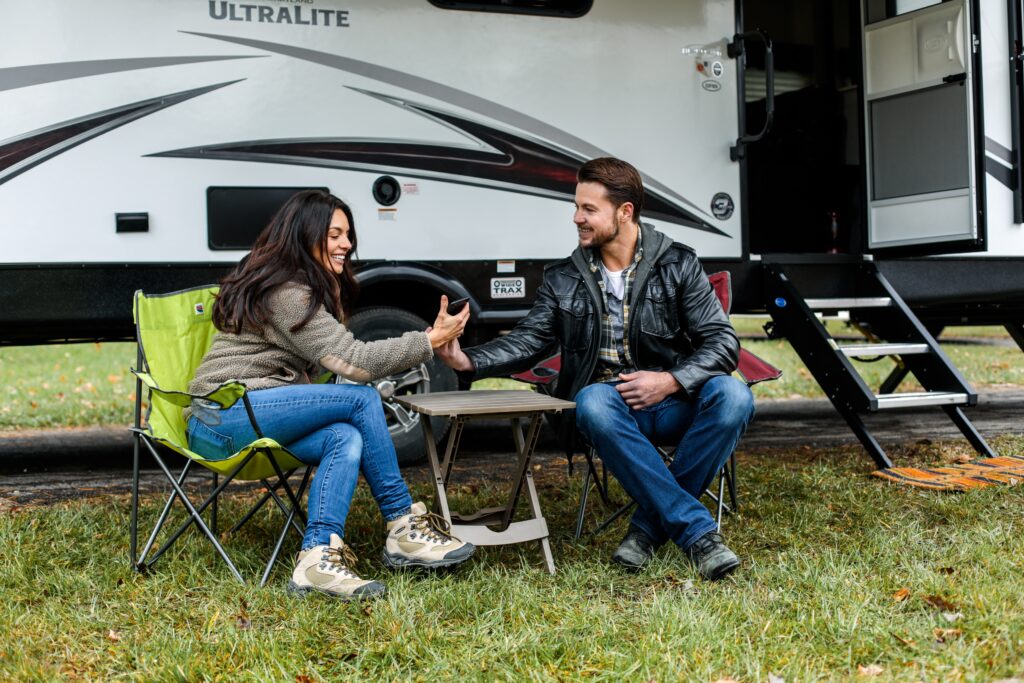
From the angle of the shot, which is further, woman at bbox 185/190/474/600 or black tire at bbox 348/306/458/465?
black tire at bbox 348/306/458/465

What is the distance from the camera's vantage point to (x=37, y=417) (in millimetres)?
6586

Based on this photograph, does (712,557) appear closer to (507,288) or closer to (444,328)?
(444,328)

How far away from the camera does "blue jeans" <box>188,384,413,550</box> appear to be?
9.74ft

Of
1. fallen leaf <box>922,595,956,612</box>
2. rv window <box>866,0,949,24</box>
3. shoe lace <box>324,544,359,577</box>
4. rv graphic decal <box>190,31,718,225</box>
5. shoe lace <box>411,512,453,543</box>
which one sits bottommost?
fallen leaf <box>922,595,956,612</box>

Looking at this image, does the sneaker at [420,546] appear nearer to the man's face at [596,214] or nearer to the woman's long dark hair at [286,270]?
the woman's long dark hair at [286,270]

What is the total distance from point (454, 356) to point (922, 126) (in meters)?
3.31

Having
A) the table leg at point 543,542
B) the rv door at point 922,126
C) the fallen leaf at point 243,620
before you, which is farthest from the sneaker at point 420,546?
the rv door at point 922,126

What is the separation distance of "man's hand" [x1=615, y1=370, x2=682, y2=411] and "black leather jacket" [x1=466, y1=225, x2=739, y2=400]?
189mm

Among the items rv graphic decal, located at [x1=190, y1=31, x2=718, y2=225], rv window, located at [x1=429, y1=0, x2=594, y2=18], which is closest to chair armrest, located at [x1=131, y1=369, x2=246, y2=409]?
rv graphic decal, located at [x1=190, y1=31, x2=718, y2=225]

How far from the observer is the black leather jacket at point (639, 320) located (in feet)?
Answer: 11.1

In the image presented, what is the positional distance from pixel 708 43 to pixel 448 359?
279 cm

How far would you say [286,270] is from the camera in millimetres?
3078

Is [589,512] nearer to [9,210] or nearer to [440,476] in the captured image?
[440,476]

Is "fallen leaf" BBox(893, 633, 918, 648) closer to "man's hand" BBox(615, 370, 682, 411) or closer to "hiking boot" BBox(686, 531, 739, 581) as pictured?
"hiking boot" BBox(686, 531, 739, 581)
